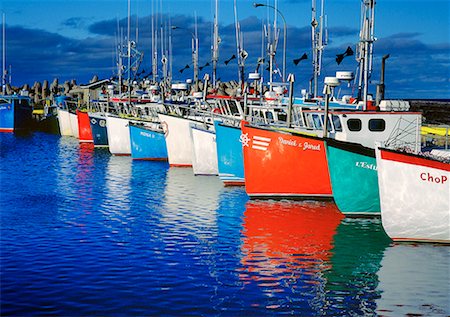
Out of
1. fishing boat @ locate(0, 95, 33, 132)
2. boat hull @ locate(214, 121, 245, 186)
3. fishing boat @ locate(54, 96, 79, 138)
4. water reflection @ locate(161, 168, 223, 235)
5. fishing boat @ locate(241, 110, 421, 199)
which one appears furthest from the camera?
fishing boat @ locate(0, 95, 33, 132)

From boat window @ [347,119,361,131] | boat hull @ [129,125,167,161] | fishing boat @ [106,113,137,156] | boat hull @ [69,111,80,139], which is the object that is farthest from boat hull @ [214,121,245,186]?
boat hull @ [69,111,80,139]

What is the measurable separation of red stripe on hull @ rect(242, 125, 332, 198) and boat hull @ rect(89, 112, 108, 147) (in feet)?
111

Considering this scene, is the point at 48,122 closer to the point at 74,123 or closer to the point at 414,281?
the point at 74,123

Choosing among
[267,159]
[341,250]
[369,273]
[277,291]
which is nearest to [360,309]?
[277,291]

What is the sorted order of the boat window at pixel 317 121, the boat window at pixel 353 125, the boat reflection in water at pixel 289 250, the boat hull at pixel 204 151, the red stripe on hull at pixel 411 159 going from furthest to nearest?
the boat hull at pixel 204 151 → the boat window at pixel 317 121 → the boat window at pixel 353 125 → the red stripe on hull at pixel 411 159 → the boat reflection in water at pixel 289 250

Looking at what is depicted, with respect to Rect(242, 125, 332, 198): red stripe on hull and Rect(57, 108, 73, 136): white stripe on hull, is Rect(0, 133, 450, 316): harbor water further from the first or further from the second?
Rect(57, 108, 73, 136): white stripe on hull

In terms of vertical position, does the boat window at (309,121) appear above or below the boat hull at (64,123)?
above

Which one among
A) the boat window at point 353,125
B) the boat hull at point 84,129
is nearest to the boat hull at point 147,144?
the boat hull at point 84,129

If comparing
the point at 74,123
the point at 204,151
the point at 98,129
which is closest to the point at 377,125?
the point at 204,151

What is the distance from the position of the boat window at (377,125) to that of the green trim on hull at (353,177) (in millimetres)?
2764

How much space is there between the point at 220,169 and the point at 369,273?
56.3 feet

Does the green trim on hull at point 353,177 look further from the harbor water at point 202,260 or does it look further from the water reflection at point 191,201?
the water reflection at point 191,201

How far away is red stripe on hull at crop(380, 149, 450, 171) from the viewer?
765 inches

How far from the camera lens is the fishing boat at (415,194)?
771 inches
